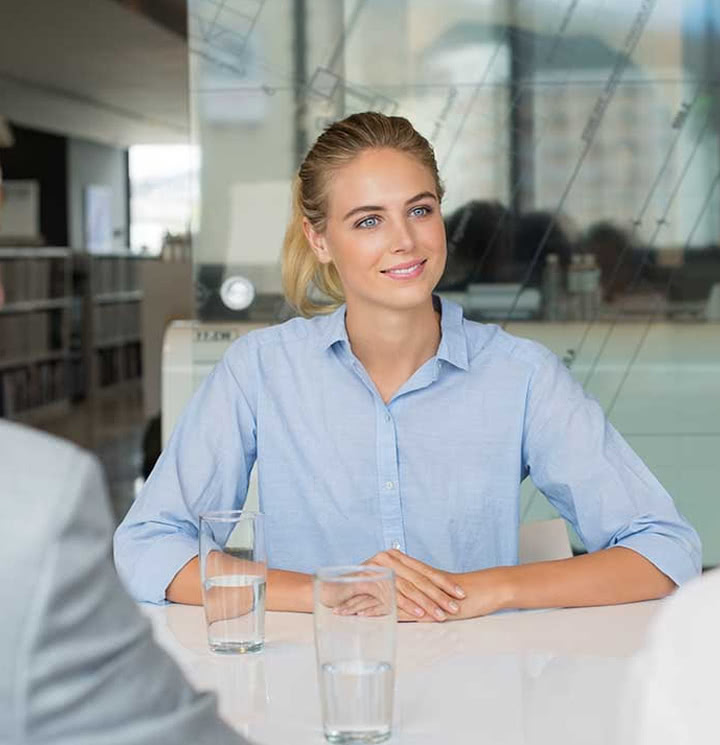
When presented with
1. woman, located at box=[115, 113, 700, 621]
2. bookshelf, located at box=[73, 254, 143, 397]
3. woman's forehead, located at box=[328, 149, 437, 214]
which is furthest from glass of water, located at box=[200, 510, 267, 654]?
bookshelf, located at box=[73, 254, 143, 397]

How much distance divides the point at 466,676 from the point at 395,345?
2.63 feet

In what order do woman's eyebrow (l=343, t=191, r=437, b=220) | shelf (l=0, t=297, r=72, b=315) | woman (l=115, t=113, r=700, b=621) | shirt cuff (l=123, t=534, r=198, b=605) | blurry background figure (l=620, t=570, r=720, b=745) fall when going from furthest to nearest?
shelf (l=0, t=297, r=72, b=315)
woman's eyebrow (l=343, t=191, r=437, b=220)
woman (l=115, t=113, r=700, b=621)
shirt cuff (l=123, t=534, r=198, b=605)
blurry background figure (l=620, t=570, r=720, b=745)

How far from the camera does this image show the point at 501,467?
2.12m

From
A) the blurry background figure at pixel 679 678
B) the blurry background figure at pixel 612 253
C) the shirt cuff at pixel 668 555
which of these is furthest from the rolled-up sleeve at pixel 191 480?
the blurry background figure at pixel 612 253

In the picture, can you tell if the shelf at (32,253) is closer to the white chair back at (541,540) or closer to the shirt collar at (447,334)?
the shirt collar at (447,334)

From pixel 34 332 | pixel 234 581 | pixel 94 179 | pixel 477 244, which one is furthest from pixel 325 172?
pixel 94 179

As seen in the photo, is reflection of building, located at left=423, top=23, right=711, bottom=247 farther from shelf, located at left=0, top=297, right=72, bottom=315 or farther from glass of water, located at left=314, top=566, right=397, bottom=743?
shelf, located at left=0, top=297, right=72, bottom=315

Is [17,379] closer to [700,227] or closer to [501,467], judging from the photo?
[700,227]

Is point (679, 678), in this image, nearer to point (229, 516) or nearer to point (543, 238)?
point (229, 516)

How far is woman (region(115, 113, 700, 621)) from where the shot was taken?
6.72ft

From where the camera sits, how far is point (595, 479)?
201 centimetres

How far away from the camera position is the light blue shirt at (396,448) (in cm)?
208

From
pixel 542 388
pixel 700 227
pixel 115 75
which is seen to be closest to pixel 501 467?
pixel 542 388

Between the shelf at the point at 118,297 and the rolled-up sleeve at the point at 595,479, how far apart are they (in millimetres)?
13792
